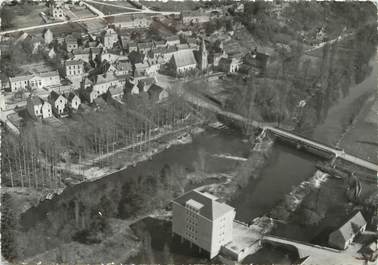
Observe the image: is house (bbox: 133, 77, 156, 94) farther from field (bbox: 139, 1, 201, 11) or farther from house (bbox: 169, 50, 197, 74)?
field (bbox: 139, 1, 201, 11)

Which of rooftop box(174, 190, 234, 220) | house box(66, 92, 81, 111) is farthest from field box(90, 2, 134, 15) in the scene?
rooftop box(174, 190, 234, 220)

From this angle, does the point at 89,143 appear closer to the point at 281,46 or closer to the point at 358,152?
the point at 358,152

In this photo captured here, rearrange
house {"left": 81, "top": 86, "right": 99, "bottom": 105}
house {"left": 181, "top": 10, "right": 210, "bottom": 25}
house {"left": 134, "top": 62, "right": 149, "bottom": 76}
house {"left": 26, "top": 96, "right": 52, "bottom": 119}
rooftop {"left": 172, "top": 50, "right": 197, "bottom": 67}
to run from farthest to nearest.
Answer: house {"left": 181, "top": 10, "right": 210, "bottom": 25}, rooftop {"left": 172, "top": 50, "right": 197, "bottom": 67}, house {"left": 134, "top": 62, "right": 149, "bottom": 76}, house {"left": 81, "top": 86, "right": 99, "bottom": 105}, house {"left": 26, "top": 96, "right": 52, "bottom": 119}

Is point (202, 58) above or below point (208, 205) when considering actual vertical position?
above

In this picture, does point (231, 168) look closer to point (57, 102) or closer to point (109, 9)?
point (57, 102)

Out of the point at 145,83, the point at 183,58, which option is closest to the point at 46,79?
the point at 145,83

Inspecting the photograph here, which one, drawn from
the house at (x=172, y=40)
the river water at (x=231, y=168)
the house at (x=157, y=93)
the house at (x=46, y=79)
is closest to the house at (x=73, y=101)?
the house at (x=46, y=79)

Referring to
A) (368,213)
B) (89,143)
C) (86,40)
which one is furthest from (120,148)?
(86,40)
